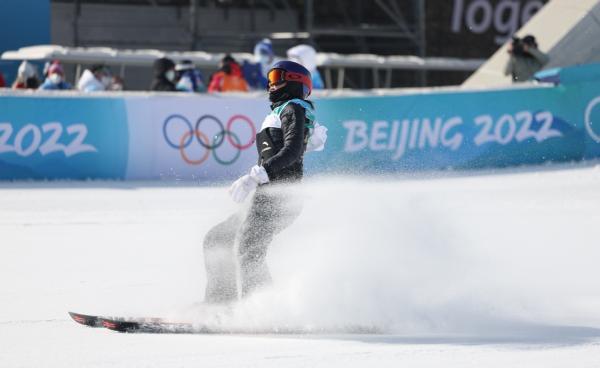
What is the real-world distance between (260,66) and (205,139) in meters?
3.28

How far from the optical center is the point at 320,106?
16297mm

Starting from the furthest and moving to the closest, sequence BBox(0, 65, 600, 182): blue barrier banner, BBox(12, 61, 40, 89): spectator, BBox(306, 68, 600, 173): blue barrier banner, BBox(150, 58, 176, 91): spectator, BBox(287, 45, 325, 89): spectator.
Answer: BBox(12, 61, 40, 89): spectator, BBox(150, 58, 176, 91): spectator, BBox(287, 45, 325, 89): spectator, BBox(306, 68, 600, 173): blue barrier banner, BBox(0, 65, 600, 182): blue barrier banner

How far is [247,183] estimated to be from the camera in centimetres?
650

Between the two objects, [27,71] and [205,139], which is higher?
[27,71]

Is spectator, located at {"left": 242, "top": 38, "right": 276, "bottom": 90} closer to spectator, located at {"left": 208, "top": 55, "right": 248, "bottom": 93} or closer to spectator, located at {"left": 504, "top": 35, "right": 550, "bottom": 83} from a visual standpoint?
spectator, located at {"left": 208, "top": 55, "right": 248, "bottom": 93}

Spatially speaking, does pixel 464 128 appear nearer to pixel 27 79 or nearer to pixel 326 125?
pixel 326 125

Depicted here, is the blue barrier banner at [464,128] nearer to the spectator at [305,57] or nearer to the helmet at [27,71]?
the spectator at [305,57]

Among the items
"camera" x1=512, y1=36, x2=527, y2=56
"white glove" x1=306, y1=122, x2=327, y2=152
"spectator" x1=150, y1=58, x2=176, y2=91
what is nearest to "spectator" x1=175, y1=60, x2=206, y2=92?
"spectator" x1=150, y1=58, x2=176, y2=91

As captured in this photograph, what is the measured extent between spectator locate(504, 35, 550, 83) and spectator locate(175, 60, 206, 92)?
190 inches

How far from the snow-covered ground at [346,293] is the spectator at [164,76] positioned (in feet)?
20.8

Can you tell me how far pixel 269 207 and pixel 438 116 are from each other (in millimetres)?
10275

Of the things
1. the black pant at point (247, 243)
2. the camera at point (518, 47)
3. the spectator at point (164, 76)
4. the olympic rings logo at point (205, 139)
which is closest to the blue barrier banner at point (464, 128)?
the olympic rings logo at point (205, 139)

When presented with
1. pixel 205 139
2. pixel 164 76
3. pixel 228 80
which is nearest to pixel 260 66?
pixel 228 80

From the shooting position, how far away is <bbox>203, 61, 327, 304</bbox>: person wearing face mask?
6711 millimetres
